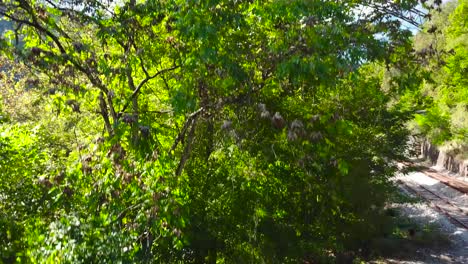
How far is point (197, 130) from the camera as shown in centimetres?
993

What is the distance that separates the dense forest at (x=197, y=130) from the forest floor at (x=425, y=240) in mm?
6102

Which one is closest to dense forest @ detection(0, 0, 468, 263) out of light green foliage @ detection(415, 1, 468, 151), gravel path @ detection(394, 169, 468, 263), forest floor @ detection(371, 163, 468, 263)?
forest floor @ detection(371, 163, 468, 263)

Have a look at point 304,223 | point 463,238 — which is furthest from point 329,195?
point 463,238

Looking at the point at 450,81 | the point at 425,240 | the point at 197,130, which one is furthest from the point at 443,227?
the point at 197,130

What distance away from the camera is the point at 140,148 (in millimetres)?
6164

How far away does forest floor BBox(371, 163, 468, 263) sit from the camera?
17.6 m

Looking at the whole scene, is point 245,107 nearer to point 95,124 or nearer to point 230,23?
point 230,23

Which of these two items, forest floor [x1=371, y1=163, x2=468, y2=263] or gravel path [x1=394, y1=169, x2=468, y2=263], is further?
forest floor [x1=371, y1=163, x2=468, y2=263]

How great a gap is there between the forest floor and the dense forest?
20.0 feet

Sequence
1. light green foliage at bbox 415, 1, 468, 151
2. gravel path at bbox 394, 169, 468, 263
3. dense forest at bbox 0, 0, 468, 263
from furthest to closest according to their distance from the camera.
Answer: light green foliage at bbox 415, 1, 468, 151
gravel path at bbox 394, 169, 468, 263
dense forest at bbox 0, 0, 468, 263

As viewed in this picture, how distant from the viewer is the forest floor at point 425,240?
57.6ft

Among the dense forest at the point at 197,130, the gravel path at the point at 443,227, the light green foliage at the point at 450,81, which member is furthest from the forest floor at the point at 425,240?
the light green foliage at the point at 450,81

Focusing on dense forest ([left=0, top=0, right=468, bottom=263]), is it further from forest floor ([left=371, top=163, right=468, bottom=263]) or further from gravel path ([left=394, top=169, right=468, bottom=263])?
gravel path ([left=394, top=169, right=468, bottom=263])

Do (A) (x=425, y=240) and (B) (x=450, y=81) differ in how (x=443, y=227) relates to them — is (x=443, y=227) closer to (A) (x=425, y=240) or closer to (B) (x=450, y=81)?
(A) (x=425, y=240)
